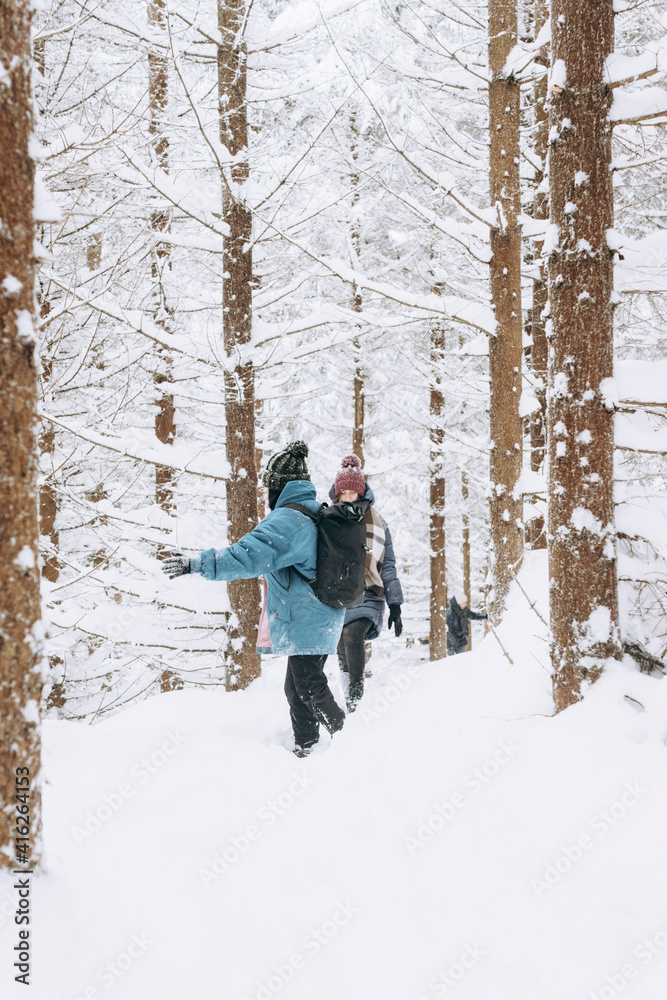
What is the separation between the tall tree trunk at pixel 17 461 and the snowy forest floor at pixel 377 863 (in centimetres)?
35

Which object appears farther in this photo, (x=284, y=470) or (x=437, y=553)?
(x=437, y=553)

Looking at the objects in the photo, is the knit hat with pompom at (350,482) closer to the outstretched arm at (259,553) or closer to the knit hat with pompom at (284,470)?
the knit hat with pompom at (284,470)

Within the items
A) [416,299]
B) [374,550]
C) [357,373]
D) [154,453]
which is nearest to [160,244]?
[154,453]

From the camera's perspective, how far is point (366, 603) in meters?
5.01

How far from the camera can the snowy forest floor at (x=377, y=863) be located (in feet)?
5.89

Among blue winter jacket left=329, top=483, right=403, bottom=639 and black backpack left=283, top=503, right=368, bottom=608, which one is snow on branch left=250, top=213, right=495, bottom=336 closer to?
blue winter jacket left=329, top=483, right=403, bottom=639

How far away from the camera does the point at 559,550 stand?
3.29m

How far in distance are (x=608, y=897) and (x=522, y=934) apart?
13.2 inches

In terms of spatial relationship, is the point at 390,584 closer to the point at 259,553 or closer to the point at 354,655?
the point at 354,655

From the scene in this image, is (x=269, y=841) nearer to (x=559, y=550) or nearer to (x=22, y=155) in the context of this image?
(x=559, y=550)

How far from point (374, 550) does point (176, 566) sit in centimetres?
220

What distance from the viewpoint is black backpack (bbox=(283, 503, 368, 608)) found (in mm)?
3854

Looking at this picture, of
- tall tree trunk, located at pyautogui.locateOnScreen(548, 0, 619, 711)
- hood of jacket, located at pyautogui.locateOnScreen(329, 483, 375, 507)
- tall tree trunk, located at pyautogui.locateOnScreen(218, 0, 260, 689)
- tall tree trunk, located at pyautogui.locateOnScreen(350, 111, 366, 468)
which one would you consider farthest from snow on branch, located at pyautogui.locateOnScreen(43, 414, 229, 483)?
tall tree trunk, located at pyautogui.locateOnScreen(350, 111, 366, 468)

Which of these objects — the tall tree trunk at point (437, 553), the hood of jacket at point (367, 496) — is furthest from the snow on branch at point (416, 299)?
the tall tree trunk at point (437, 553)
